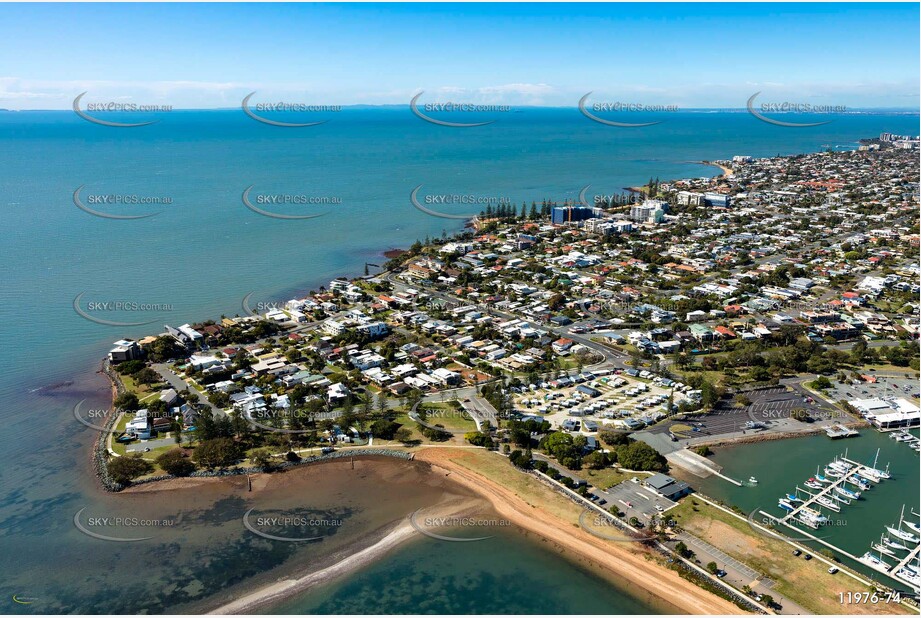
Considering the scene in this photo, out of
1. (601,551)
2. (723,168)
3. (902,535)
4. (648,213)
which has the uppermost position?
(723,168)

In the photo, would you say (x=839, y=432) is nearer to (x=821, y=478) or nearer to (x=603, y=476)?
(x=821, y=478)

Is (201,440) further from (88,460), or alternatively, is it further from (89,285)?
(89,285)

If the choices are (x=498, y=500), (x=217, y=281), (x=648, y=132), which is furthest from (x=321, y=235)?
(x=648, y=132)

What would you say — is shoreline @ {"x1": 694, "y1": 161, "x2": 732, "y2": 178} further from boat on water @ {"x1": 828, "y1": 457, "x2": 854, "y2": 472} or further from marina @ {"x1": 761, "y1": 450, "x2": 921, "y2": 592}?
marina @ {"x1": 761, "y1": 450, "x2": 921, "y2": 592}

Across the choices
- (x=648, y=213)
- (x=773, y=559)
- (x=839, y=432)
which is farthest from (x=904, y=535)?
(x=648, y=213)

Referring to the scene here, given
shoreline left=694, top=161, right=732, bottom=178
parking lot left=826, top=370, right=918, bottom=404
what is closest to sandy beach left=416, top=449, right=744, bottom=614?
parking lot left=826, top=370, right=918, bottom=404

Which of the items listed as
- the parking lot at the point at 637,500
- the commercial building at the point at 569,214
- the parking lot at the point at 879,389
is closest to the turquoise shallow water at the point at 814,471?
the parking lot at the point at 637,500
